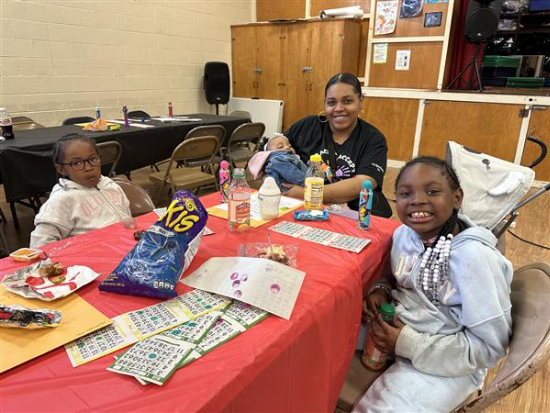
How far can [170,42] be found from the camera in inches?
219

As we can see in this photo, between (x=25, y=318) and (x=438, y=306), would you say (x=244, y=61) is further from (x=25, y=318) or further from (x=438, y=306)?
(x=25, y=318)

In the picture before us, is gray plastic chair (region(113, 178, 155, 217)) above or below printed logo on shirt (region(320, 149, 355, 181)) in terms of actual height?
below

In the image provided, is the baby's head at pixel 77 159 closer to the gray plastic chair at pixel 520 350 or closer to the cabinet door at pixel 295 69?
the gray plastic chair at pixel 520 350

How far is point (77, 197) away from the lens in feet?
5.13

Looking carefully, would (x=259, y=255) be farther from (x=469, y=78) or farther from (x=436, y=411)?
(x=469, y=78)

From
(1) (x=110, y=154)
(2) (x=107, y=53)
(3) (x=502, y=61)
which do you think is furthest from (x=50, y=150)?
(3) (x=502, y=61)

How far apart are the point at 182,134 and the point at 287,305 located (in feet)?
10.5

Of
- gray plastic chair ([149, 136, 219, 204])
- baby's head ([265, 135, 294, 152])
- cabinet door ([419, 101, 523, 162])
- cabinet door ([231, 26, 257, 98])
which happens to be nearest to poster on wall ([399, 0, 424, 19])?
cabinet door ([419, 101, 523, 162])

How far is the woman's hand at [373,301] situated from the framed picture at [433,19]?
4693 millimetres

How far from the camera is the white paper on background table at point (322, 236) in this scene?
1.24 m

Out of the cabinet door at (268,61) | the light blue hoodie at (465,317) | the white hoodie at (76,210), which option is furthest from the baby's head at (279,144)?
the cabinet door at (268,61)

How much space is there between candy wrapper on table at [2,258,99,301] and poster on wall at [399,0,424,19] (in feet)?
17.3

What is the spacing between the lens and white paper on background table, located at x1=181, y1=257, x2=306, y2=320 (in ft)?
2.87

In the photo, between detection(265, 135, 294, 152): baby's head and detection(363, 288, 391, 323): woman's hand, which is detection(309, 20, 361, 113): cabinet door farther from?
detection(363, 288, 391, 323): woman's hand
